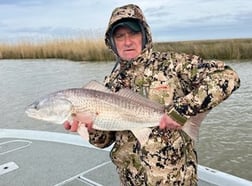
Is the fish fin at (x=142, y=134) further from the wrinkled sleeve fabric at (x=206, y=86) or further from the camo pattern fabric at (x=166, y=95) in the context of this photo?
the wrinkled sleeve fabric at (x=206, y=86)

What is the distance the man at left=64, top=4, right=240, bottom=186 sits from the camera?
67.1 inches

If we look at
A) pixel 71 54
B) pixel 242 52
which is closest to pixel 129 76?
pixel 242 52

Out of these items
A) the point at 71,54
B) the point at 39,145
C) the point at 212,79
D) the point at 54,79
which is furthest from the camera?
the point at 71,54

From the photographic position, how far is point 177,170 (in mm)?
1833

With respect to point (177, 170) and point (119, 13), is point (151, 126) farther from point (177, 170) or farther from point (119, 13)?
point (119, 13)

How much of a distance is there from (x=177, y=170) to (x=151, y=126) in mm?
254

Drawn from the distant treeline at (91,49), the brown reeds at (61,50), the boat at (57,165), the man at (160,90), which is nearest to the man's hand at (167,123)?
the man at (160,90)

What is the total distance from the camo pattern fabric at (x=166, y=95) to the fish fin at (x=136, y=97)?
6 centimetres

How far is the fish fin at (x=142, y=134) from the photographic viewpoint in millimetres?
1805

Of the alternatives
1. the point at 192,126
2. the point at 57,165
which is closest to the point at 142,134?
the point at 192,126

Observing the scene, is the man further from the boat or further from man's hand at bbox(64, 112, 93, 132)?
the boat

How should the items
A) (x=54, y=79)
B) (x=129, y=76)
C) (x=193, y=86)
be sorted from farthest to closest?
(x=54, y=79), (x=129, y=76), (x=193, y=86)

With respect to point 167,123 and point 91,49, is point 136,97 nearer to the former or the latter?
point 167,123

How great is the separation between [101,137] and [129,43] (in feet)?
1.76
